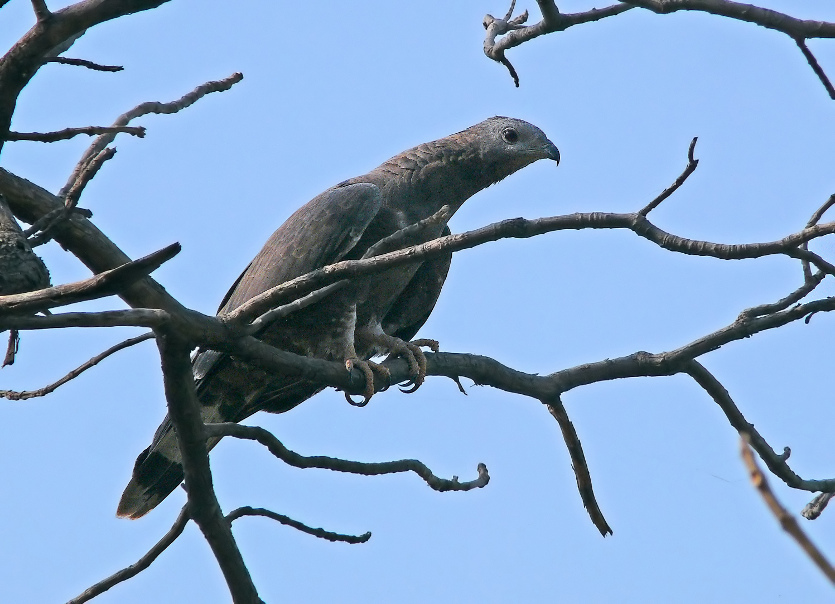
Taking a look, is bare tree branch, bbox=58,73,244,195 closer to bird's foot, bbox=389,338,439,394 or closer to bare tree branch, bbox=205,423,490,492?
bare tree branch, bbox=205,423,490,492

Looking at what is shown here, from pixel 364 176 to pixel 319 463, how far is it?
2.78 meters

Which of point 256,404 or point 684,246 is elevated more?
point 256,404

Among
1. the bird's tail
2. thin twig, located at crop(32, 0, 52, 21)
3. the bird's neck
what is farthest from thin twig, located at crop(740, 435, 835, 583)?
the bird's neck

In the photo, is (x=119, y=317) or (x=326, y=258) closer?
(x=119, y=317)

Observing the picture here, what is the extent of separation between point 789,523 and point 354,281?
4424mm

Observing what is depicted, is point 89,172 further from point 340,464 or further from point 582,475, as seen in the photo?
point 582,475

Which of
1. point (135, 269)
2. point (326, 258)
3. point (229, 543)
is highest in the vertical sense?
point (326, 258)

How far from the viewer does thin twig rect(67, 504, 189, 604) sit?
3.84 metres

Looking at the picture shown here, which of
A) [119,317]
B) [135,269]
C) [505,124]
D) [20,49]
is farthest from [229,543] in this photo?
[505,124]

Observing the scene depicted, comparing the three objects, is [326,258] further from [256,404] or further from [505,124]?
[505,124]

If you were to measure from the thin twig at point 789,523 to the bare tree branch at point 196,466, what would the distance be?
2456mm

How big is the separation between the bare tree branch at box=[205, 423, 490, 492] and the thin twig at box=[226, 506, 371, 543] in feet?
1.12

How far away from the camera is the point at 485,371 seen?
14.9 feet

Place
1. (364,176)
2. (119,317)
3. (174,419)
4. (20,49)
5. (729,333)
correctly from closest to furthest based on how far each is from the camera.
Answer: (119,317) < (20,49) < (174,419) < (729,333) < (364,176)
